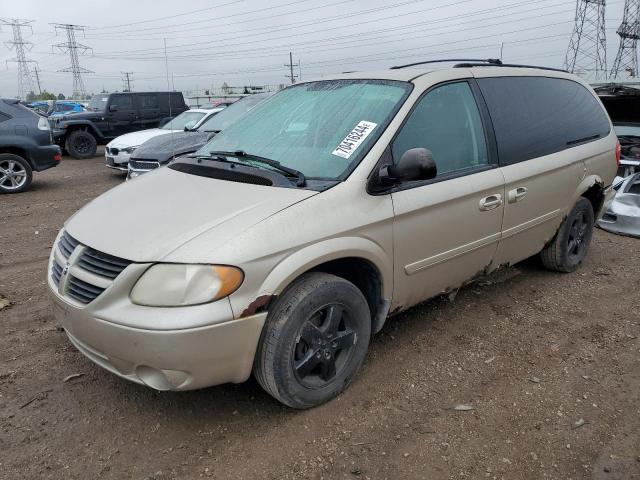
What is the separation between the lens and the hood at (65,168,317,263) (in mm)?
2381

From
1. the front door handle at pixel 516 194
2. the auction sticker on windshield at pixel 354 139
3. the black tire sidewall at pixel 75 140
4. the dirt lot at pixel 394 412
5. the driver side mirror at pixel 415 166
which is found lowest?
the dirt lot at pixel 394 412

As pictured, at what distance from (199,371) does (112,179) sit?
943cm

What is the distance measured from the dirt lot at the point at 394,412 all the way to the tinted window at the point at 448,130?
4.02 feet

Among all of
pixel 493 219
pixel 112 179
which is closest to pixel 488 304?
pixel 493 219

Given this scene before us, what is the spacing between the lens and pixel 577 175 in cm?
428

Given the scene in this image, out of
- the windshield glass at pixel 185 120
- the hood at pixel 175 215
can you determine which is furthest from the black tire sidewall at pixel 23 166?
the hood at pixel 175 215

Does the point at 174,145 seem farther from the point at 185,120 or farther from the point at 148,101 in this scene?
the point at 148,101

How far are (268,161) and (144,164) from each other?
226 inches

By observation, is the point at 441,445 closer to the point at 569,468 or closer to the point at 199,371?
the point at 569,468

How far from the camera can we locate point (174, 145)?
834 cm

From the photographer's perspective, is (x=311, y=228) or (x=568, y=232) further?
(x=568, y=232)

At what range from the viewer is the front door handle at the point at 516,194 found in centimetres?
360

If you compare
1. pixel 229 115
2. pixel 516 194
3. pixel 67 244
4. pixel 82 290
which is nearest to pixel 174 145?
pixel 229 115

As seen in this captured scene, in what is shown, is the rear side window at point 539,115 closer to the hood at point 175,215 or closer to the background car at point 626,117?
the hood at point 175,215
